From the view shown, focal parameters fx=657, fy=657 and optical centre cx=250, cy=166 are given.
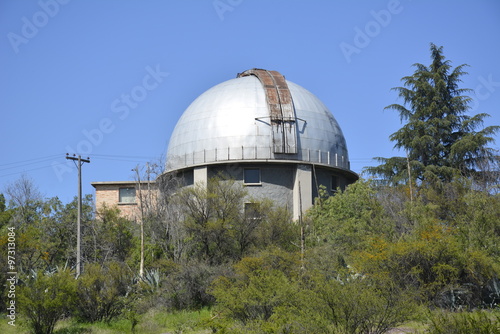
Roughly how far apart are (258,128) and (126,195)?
9901 millimetres

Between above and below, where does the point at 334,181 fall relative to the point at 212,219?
above

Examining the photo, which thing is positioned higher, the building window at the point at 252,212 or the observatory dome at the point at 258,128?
the observatory dome at the point at 258,128

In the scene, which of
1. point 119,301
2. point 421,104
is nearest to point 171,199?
point 119,301

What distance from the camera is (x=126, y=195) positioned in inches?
1564

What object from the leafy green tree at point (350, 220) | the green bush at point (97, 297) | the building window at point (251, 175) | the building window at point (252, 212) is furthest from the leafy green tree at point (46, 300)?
the building window at point (251, 175)

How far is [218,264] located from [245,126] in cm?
1002

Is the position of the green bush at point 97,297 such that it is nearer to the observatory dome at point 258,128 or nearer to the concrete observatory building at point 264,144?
the concrete observatory building at point 264,144

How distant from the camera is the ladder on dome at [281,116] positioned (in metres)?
34.8

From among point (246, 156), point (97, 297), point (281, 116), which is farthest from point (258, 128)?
point (97, 297)

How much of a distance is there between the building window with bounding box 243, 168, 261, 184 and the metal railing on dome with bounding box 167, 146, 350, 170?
0.94m

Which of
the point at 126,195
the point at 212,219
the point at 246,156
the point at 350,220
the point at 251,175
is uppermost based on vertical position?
the point at 246,156

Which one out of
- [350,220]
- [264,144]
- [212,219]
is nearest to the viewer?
[350,220]

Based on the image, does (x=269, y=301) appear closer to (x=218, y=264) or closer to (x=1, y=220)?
(x=218, y=264)

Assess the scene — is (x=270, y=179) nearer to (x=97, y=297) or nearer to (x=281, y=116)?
(x=281, y=116)
